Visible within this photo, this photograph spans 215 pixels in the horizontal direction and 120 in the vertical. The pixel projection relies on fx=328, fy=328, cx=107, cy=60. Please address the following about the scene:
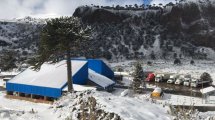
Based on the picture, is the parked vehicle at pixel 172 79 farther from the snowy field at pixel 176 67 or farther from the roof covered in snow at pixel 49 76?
the roof covered in snow at pixel 49 76

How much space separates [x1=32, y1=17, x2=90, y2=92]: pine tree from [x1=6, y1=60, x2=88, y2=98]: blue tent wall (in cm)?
628

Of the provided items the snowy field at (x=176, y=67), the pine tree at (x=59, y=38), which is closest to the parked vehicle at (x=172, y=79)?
the snowy field at (x=176, y=67)

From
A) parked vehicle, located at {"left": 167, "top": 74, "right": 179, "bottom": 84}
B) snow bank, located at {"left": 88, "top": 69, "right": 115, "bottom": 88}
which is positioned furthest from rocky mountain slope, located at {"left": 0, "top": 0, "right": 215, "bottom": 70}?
snow bank, located at {"left": 88, "top": 69, "right": 115, "bottom": 88}

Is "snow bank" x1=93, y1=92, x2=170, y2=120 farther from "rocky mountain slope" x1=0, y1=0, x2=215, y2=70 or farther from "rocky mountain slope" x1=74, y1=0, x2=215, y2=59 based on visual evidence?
"rocky mountain slope" x1=74, y1=0, x2=215, y2=59

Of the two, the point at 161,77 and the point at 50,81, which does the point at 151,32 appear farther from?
the point at 50,81

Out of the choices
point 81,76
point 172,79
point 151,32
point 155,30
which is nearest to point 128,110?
point 81,76

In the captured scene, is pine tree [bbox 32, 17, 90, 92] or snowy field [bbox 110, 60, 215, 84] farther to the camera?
snowy field [bbox 110, 60, 215, 84]

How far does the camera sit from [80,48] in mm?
43906

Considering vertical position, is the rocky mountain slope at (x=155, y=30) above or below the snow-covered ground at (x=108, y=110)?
above

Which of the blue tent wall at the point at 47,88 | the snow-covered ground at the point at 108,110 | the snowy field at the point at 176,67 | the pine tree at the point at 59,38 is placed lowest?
the snowy field at the point at 176,67

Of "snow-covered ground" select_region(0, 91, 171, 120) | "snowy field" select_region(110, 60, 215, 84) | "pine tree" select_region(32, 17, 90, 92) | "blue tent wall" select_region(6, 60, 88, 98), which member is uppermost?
"pine tree" select_region(32, 17, 90, 92)

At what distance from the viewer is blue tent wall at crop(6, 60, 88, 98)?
4775cm

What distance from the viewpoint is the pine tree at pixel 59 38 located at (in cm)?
4162

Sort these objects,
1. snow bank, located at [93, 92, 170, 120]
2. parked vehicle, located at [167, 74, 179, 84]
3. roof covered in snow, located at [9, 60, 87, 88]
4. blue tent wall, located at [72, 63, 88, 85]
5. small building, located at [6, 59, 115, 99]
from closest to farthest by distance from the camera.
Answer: snow bank, located at [93, 92, 170, 120], small building, located at [6, 59, 115, 99], roof covered in snow, located at [9, 60, 87, 88], blue tent wall, located at [72, 63, 88, 85], parked vehicle, located at [167, 74, 179, 84]
